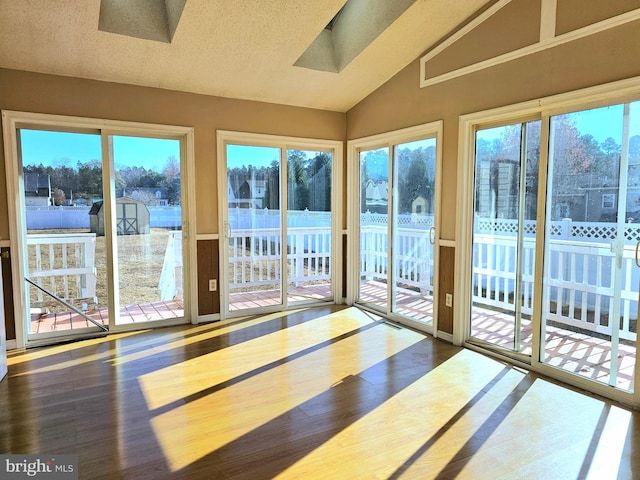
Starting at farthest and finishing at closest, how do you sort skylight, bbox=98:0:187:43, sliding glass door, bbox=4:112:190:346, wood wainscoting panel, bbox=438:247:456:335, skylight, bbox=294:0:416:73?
1. wood wainscoting panel, bbox=438:247:456:335
2. sliding glass door, bbox=4:112:190:346
3. skylight, bbox=294:0:416:73
4. skylight, bbox=98:0:187:43

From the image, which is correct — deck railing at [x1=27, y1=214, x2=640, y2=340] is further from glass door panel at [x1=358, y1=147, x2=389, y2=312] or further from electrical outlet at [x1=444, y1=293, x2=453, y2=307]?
electrical outlet at [x1=444, y1=293, x2=453, y2=307]

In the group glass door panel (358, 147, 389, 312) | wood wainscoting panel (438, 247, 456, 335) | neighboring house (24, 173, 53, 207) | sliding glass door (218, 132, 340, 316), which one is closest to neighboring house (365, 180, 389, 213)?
glass door panel (358, 147, 389, 312)

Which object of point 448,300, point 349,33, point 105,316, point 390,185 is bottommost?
point 105,316

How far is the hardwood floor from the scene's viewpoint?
6.84ft

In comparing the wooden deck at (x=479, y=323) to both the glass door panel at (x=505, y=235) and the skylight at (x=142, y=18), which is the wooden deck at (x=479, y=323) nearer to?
the glass door panel at (x=505, y=235)

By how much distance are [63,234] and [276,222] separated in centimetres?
211

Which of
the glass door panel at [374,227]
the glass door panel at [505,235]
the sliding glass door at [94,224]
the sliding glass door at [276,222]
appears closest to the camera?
the glass door panel at [505,235]

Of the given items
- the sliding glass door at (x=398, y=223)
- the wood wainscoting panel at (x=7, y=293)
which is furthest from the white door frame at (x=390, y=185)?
the wood wainscoting panel at (x=7, y=293)

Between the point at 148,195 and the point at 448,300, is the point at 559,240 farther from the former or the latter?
the point at 148,195

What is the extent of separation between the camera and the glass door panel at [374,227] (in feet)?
15.7

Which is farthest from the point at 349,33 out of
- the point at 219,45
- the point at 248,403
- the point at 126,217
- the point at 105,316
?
the point at 105,316

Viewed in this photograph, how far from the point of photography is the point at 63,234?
12.9 ft

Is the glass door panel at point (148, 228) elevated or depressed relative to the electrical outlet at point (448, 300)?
elevated

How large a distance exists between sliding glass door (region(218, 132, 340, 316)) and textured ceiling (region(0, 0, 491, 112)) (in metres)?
0.72
